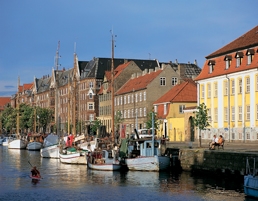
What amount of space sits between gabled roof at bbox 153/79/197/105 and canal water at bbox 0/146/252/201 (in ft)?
130

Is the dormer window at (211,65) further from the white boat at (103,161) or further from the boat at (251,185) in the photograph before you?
the boat at (251,185)

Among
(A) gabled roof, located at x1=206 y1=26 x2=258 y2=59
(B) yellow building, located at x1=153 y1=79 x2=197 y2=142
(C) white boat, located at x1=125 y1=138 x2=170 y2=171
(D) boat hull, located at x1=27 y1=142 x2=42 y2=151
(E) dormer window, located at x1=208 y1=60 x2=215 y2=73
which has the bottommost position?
(D) boat hull, located at x1=27 y1=142 x2=42 y2=151

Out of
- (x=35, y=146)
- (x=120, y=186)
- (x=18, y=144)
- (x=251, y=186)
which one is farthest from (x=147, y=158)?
(x=18, y=144)

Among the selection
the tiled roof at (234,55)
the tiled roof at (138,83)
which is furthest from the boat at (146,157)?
the tiled roof at (138,83)

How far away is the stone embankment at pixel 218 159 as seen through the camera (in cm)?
4491

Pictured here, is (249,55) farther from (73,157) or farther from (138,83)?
(138,83)

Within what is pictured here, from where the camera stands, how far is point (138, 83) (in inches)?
4641

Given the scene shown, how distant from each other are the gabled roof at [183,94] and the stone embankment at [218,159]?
38626 mm

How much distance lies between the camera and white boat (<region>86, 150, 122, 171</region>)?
5834 cm

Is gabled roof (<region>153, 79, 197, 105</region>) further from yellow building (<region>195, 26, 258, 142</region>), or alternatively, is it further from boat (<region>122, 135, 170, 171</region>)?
boat (<region>122, 135, 170, 171</region>)

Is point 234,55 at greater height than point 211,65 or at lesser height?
greater

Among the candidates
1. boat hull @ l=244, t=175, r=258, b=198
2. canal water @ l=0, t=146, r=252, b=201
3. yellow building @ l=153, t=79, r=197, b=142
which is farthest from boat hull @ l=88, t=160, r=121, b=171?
yellow building @ l=153, t=79, r=197, b=142

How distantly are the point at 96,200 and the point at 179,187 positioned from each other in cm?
809

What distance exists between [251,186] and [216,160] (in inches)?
477
